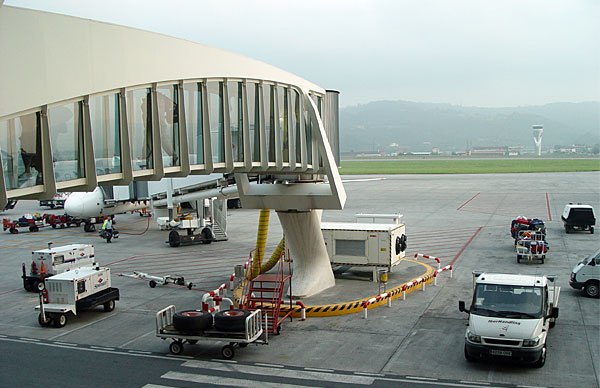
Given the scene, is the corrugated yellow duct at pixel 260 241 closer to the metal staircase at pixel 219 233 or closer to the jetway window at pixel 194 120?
the jetway window at pixel 194 120

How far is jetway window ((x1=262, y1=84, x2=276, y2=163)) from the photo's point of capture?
20.3 m

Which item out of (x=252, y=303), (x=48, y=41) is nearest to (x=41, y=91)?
(x=48, y=41)

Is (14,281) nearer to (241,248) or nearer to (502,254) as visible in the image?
(241,248)

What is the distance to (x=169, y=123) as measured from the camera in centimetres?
1608

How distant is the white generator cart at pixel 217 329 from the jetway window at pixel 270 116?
16.8ft

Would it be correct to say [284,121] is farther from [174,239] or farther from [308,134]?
[174,239]

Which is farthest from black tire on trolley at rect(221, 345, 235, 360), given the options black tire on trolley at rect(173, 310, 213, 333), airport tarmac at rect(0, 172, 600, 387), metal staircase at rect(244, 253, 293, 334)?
metal staircase at rect(244, 253, 293, 334)

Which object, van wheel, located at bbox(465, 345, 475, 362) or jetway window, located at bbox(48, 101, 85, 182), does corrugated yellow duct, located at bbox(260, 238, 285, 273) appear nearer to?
van wheel, located at bbox(465, 345, 475, 362)

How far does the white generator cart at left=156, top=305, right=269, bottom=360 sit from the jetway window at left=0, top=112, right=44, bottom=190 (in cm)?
710

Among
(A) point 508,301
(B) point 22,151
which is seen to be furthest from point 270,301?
(B) point 22,151

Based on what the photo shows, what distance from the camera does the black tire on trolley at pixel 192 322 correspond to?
18500 millimetres

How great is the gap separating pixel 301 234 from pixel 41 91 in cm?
1444

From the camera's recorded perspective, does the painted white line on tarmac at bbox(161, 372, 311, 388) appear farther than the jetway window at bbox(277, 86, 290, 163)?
No

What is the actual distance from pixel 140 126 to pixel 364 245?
14.5 metres
